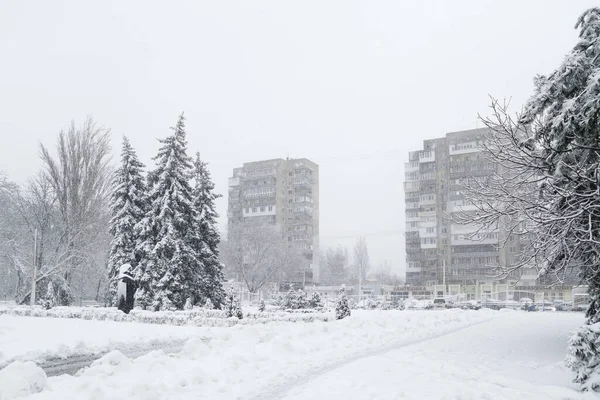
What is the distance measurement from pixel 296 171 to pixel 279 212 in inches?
295

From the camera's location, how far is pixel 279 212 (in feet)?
274

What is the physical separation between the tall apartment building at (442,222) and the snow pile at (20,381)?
59796 millimetres

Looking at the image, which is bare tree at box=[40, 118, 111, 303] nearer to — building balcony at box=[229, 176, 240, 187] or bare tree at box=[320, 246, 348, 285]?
building balcony at box=[229, 176, 240, 187]

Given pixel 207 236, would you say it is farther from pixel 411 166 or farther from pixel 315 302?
pixel 411 166

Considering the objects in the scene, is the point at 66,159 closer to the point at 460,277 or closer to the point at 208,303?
the point at 208,303

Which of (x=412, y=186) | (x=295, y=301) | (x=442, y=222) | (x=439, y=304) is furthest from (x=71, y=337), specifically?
(x=412, y=186)

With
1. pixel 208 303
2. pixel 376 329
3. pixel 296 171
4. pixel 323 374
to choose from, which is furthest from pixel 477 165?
pixel 323 374

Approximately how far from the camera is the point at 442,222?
7012cm

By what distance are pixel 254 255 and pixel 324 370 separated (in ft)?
162

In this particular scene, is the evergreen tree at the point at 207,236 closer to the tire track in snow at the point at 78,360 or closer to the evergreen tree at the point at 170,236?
the evergreen tree at the point at 170,236

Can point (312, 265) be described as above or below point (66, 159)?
below

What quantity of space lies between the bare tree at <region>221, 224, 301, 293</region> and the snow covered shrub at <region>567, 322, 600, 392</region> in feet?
156

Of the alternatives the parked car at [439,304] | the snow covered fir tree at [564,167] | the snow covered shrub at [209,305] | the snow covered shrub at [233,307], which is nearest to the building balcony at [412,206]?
the parked car at [439,304]

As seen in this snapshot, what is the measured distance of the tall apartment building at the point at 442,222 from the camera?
64.6 metres
